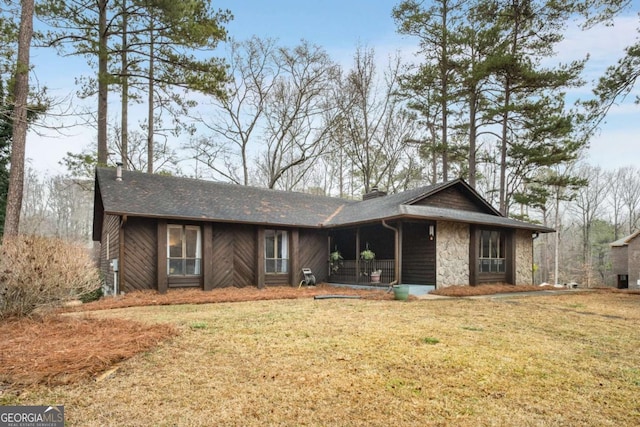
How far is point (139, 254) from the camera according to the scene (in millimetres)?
11656

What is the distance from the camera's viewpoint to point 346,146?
81.0 feet

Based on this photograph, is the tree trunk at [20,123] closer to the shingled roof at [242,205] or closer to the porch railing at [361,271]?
the shingled roof at [242,205]

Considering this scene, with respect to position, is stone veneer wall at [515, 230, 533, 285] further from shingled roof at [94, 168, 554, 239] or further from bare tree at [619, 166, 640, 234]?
bare tree at [619, 166, 640, 234]

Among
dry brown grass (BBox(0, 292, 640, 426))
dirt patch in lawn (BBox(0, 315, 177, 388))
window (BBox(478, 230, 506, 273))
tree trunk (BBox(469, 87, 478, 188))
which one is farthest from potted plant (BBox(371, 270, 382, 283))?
tree trunk (BBox(469, 87, 478, 188))

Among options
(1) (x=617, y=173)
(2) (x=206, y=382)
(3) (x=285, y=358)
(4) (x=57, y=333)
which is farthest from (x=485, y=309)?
(1) (x=617, y=173)

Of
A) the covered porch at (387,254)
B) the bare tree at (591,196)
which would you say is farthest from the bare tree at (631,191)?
the covered porch at (387,254)

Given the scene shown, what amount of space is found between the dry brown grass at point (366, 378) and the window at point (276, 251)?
7360 millimetres

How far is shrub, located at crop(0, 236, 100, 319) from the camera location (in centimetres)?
566

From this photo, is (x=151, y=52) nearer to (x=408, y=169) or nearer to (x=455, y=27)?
(x=455, y=27)

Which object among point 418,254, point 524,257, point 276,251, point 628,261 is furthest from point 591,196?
point 276,251

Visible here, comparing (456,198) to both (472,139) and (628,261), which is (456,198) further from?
(628,261)

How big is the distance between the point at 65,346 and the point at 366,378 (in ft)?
11.5

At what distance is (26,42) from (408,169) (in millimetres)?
21025

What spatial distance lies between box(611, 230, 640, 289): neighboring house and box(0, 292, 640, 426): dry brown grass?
14.2m
